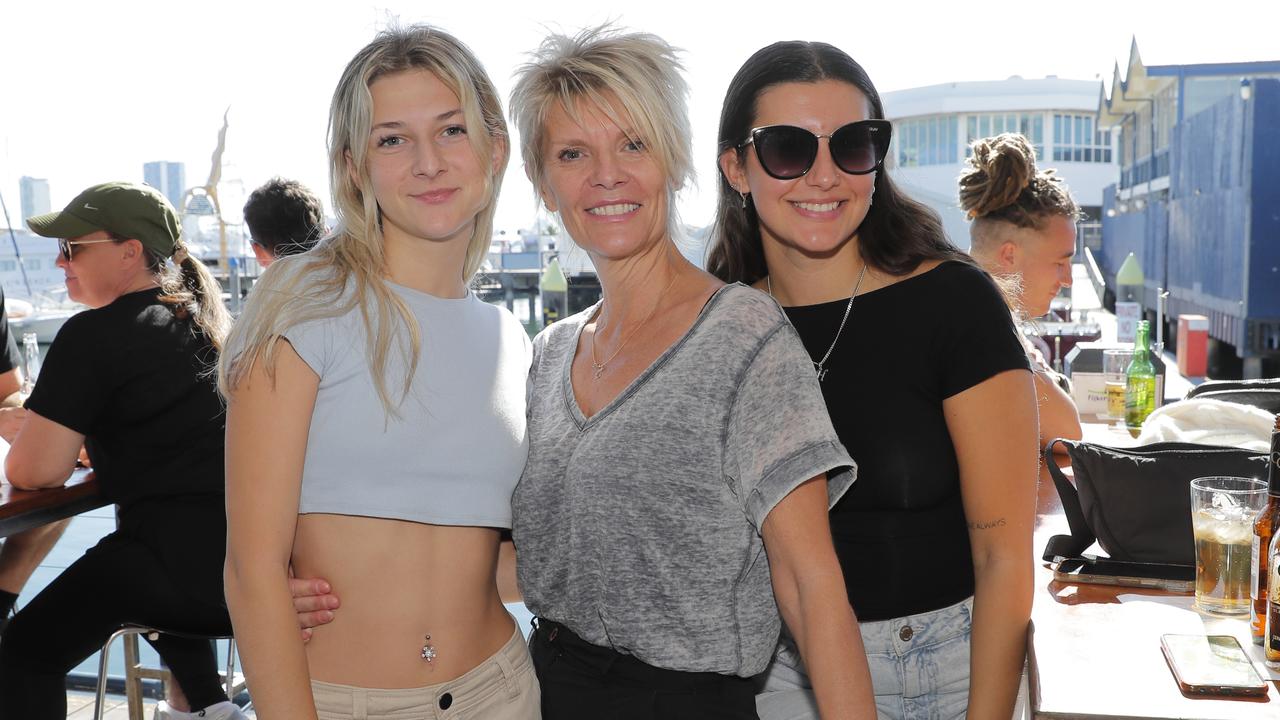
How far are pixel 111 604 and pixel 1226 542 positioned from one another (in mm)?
2476

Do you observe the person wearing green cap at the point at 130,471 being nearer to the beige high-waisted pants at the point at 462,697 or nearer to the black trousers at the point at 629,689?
the beige high-waisted pants at the point at 462,697

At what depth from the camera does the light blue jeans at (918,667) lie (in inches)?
55.4

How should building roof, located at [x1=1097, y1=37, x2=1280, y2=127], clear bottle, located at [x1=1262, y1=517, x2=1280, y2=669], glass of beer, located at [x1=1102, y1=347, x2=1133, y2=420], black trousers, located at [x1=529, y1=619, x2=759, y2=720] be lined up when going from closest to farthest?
clear bottle, located at [x1=1262, y1=517, x2=1280, y2=669] < black trousers, located at [x1=529, y1=619, x2=759, y2=720] < glass of beer, located at [x1=1102, y1=347, x2=1133, y2=420] < building roof, located at [x1=1097, y1=37, x2=1280, y2=127]

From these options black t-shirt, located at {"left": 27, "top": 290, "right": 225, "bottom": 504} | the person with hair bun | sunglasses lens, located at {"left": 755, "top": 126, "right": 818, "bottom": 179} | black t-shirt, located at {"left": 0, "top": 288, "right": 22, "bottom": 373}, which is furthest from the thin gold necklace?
black t-shirt, located at {"left": 0, "top": 288, "right": 22, "bottom": 373}

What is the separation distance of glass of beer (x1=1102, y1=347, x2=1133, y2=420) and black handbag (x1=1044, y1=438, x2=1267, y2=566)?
168cm

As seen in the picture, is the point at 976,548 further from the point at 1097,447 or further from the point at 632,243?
the point at 632,243

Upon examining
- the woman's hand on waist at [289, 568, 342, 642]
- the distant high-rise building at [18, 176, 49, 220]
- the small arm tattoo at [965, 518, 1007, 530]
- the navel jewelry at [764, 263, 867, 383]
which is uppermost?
the distant high-rise building at [18, 176, 49, 220]

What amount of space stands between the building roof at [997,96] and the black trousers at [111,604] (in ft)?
142

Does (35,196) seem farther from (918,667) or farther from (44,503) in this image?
(918,667)

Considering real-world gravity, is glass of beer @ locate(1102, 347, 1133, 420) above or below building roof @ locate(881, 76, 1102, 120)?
below

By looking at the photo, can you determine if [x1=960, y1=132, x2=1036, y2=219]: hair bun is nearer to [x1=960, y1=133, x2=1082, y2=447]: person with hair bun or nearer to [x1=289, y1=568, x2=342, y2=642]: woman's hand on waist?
A: [x1=960, y1=133, x2=1082, y2=447]: person with hair bun

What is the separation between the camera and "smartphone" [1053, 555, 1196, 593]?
1.48 m

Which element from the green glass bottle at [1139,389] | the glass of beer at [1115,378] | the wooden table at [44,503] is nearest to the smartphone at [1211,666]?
the green glass bottle at [1139,389]

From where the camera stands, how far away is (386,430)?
4.45 ft
